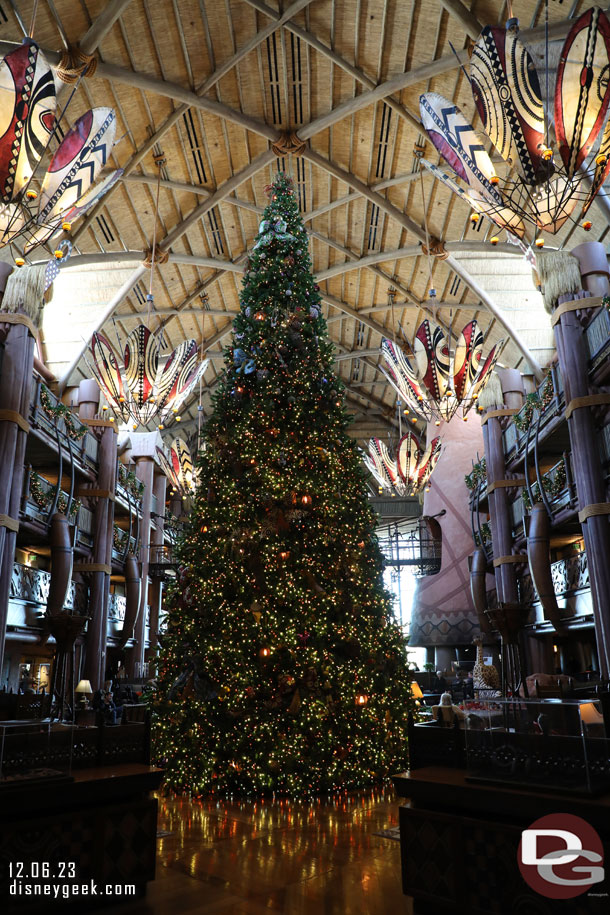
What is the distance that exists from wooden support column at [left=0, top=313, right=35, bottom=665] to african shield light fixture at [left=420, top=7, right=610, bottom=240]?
1000 cm

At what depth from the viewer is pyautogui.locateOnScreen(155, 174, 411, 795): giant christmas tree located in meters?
6.23

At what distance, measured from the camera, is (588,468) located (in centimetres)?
1203

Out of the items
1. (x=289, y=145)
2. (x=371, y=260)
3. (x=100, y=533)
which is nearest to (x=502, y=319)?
(x=371, y=260)

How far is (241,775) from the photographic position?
6.19m

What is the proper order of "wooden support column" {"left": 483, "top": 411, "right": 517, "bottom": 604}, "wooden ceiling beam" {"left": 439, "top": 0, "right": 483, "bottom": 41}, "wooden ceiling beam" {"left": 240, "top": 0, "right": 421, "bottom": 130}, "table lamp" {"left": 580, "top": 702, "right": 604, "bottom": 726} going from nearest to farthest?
1. "table lamp" {"left": 580, "top": 702, "right": 604, "bottom": 726}
2. "wooden ceiling beam" {"left": 439, "top": 0, "right": 483, "bottom": 41}
3. "wooden ceiling beam" {"left": 240, "top": 0, "right": 421, "bottom": 130}
4. "wooden support column" {"left": 483, "top": 411, "right": 517, "bottom": 604}

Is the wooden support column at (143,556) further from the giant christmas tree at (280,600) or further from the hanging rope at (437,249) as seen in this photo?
the giant christmas tree at (280,600)

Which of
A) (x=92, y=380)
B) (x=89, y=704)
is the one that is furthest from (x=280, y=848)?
(x=92, y=380)

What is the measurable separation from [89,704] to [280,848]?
1058 cm

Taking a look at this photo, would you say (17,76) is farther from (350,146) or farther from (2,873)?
(350,146)

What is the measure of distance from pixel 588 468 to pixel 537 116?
7.60 metres

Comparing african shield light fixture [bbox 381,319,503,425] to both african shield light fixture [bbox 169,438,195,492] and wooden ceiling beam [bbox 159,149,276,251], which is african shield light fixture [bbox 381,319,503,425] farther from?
african shield light fixture [bbox 169,438,195,492]

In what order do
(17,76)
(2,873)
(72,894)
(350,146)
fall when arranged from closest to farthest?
(2,873), (72,894), (17,76), (350,146)

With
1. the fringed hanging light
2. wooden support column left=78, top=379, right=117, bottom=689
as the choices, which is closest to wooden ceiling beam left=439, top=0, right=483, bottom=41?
the fringed hanging light

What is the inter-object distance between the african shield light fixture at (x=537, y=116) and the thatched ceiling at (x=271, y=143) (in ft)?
16.9
